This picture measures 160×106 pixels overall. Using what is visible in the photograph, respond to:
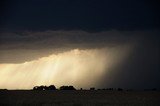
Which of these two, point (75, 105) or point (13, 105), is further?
point (75, 105)

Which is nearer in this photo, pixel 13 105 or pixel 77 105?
pixel 13 105

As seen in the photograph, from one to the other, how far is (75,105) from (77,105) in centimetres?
35

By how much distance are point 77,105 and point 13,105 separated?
10893mm

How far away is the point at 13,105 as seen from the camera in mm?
64688

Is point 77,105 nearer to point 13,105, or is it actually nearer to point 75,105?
point 75,105

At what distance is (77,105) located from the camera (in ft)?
227

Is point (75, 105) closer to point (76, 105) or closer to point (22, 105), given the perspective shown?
point (76, 105)

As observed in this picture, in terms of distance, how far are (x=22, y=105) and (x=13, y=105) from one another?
2.68 meters

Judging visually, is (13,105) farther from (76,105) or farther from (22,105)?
(76,105)

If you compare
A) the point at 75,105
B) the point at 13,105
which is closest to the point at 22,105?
the point at 13,105

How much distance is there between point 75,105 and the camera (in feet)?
226

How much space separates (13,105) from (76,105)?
10.7m

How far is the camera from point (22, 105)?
67125 millimetres

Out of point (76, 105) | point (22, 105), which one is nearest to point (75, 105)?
point (76, 105)
